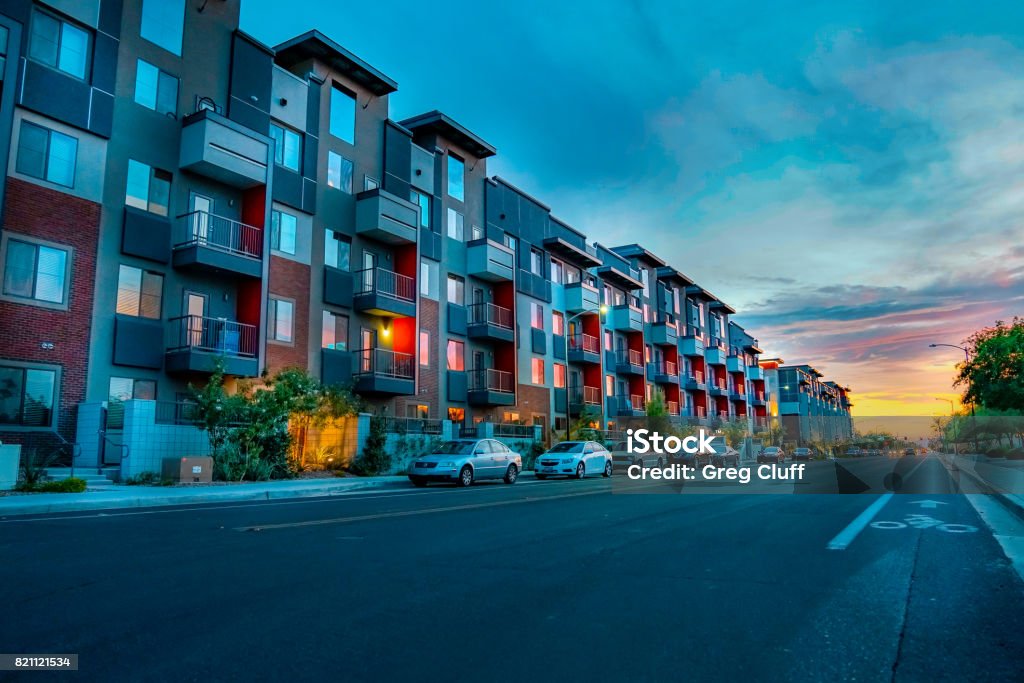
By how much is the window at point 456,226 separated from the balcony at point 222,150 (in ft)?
44.3

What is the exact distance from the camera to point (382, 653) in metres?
4.61

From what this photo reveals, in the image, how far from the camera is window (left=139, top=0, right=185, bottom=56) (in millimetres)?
24562

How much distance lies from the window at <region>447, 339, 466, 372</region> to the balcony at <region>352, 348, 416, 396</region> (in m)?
4.98

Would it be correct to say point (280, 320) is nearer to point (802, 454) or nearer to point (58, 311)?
point (58, 311)

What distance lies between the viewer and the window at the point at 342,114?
106 ft

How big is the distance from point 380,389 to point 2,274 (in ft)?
46.0

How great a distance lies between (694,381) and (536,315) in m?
28.1

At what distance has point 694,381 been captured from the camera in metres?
69.1

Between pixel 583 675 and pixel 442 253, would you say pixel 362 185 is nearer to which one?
pixel 442 253

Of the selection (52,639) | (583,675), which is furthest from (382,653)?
(52,639)

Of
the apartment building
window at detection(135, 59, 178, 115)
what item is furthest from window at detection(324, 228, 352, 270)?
window at detection(135, 59, 178, 115)

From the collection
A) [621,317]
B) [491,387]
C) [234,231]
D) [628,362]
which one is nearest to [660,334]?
[628,362]

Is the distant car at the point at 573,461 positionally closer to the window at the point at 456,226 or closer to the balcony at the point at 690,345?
the window at the point at 456,226

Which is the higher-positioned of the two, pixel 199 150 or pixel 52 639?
pixel 199 150
